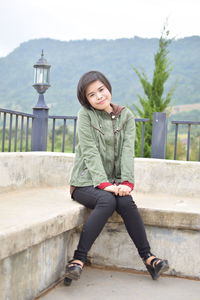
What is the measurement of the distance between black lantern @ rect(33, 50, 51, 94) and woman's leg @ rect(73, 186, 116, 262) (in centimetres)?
309

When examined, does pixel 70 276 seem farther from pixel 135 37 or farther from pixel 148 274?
pixel 135 37

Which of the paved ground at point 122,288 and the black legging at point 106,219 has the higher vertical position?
the black legging at point 106,219

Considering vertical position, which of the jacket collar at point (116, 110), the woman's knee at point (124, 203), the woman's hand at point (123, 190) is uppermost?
the jacket collar at point (116, 110)

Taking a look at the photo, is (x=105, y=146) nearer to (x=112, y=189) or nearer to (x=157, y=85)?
(x=112, y=189)

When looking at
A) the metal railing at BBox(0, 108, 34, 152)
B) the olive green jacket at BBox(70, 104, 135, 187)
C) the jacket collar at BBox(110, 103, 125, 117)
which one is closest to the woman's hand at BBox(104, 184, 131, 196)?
the olive green jacket at BBox(70, 104, 135, 187)

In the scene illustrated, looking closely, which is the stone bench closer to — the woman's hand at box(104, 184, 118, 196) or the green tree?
the woman's hand at box(104, 184, 118, 196)

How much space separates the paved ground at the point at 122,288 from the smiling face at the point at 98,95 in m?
1.14

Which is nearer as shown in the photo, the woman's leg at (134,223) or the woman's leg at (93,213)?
the woman's leg at (93,213)

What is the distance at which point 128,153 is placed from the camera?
8.85ft

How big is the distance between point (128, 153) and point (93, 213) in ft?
1.80

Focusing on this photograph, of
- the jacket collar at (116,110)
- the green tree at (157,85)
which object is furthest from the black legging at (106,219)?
the green tree at (157,85)

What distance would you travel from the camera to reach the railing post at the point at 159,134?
466 cm

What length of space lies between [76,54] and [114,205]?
175 feet

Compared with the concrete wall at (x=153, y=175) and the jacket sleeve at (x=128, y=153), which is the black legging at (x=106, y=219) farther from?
the concrete wall at (x=153, y=175)
